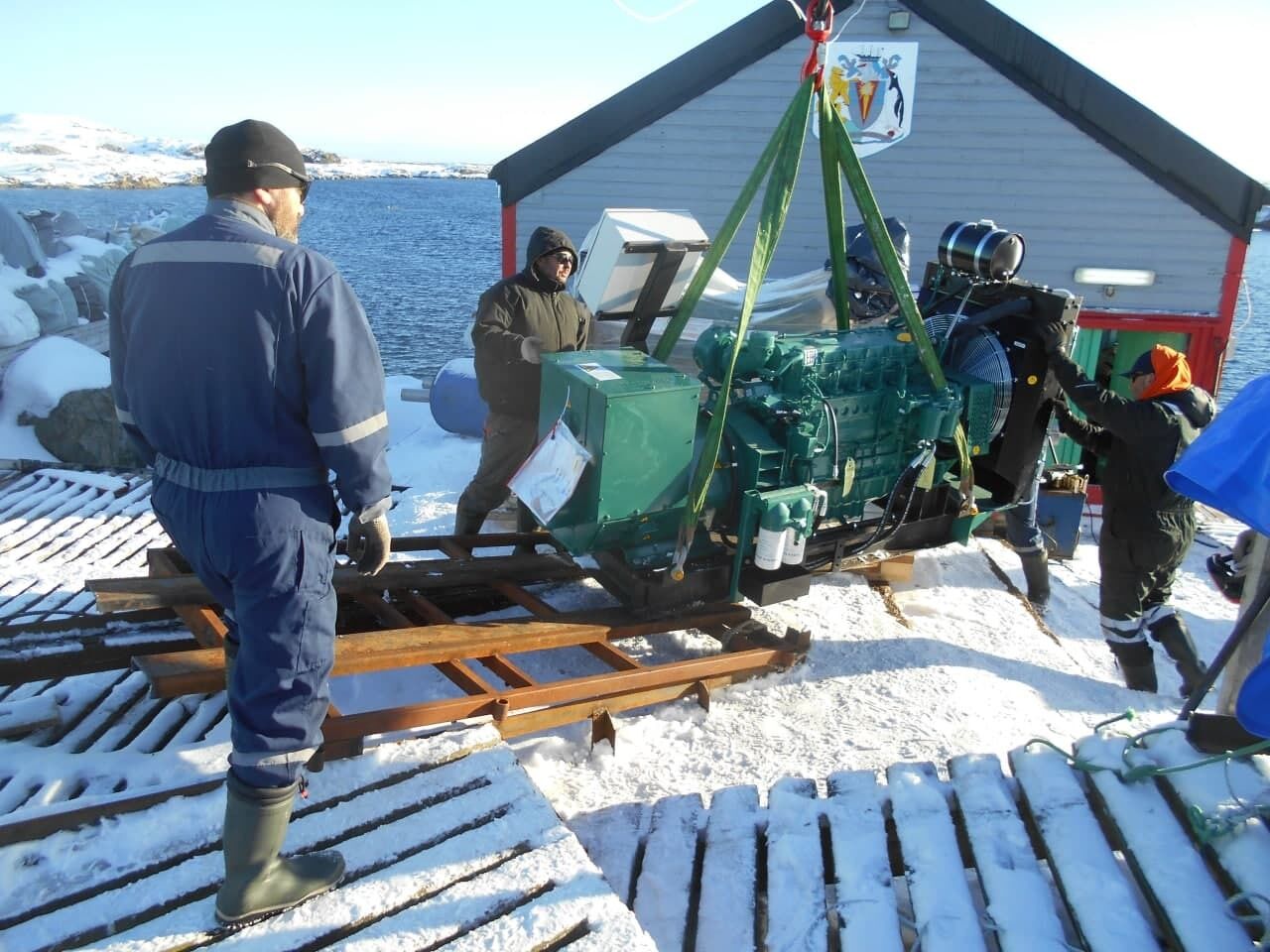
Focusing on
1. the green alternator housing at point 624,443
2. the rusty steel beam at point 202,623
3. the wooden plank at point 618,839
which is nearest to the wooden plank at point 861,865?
the wooden plank at point 618,839

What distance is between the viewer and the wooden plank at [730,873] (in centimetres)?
259

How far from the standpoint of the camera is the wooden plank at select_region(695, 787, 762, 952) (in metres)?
2.59

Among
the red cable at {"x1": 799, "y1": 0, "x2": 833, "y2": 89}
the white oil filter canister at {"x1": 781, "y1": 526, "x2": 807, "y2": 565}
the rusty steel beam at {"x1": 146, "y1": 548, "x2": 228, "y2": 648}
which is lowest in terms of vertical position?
the rusty steel beam at {"x1": 146, "y1": 548, "x2": 228, "y2": 648}

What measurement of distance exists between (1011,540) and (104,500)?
6387 millimetres

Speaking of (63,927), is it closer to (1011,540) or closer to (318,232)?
(1011,540)

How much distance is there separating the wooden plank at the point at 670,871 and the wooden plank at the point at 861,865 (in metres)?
0.45

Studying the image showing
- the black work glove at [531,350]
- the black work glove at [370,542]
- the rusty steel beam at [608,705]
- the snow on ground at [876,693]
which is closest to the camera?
the black work glove at [370,542]

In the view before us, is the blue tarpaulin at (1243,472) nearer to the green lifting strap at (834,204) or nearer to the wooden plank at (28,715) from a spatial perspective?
the green lifting strap at (834,204)

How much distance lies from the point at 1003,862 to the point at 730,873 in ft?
2.68

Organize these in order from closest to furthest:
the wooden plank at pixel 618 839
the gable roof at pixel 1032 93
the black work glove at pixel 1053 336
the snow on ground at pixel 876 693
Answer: the wooden plank at pixel 618 839 → the snow on ground at pixel 876 693 → the black work glove at pixel 1053 336 → the gable roof at pixel 1032 93

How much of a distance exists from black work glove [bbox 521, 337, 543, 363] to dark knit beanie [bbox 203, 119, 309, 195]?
7.31ft

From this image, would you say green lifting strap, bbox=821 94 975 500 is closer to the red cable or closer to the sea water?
the red cable

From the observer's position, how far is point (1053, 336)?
4.54m

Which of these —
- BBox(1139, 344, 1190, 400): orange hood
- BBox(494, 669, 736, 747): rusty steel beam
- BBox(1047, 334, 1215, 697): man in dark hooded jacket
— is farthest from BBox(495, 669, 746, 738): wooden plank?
BBox(1139, 344, 1190, 400): orange hood
